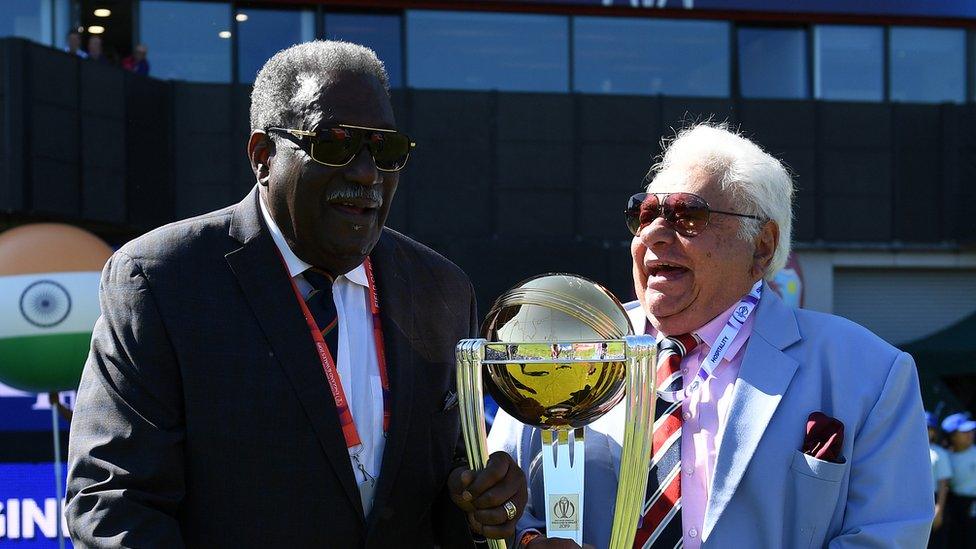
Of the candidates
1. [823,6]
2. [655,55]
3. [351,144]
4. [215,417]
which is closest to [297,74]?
[351,144]

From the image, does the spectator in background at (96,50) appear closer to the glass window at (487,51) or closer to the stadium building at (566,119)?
the stadium building at (566,119)

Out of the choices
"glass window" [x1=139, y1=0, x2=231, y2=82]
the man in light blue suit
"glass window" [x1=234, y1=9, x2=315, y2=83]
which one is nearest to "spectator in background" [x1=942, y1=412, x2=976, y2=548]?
the man in light blue suit

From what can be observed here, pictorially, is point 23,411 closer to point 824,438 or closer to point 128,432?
point 128,432

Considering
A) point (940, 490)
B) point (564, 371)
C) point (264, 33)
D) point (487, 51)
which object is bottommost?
point (940, 490)

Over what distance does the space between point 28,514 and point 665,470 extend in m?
5.10

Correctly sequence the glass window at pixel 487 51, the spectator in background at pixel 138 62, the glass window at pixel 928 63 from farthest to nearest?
the glass window at pixel 928 63
the glass window at pixel 487 51
the spectator in background at pixel 138 62

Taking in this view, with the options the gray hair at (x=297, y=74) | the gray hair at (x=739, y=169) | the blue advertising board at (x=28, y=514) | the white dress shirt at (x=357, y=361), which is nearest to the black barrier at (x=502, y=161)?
the blue advertising board at (x=28, y=514)

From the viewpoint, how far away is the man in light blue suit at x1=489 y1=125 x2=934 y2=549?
2812mm

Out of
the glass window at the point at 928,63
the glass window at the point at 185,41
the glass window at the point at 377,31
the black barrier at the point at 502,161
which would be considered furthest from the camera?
the glass window at the point at 928,63

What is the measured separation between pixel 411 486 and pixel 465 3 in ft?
45.8

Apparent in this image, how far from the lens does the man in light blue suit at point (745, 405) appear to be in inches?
111

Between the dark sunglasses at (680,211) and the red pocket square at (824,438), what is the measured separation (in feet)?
1.89

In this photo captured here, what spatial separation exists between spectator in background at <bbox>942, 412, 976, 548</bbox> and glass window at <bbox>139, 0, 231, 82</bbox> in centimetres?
1010

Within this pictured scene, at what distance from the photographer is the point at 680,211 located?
9.80 ft
